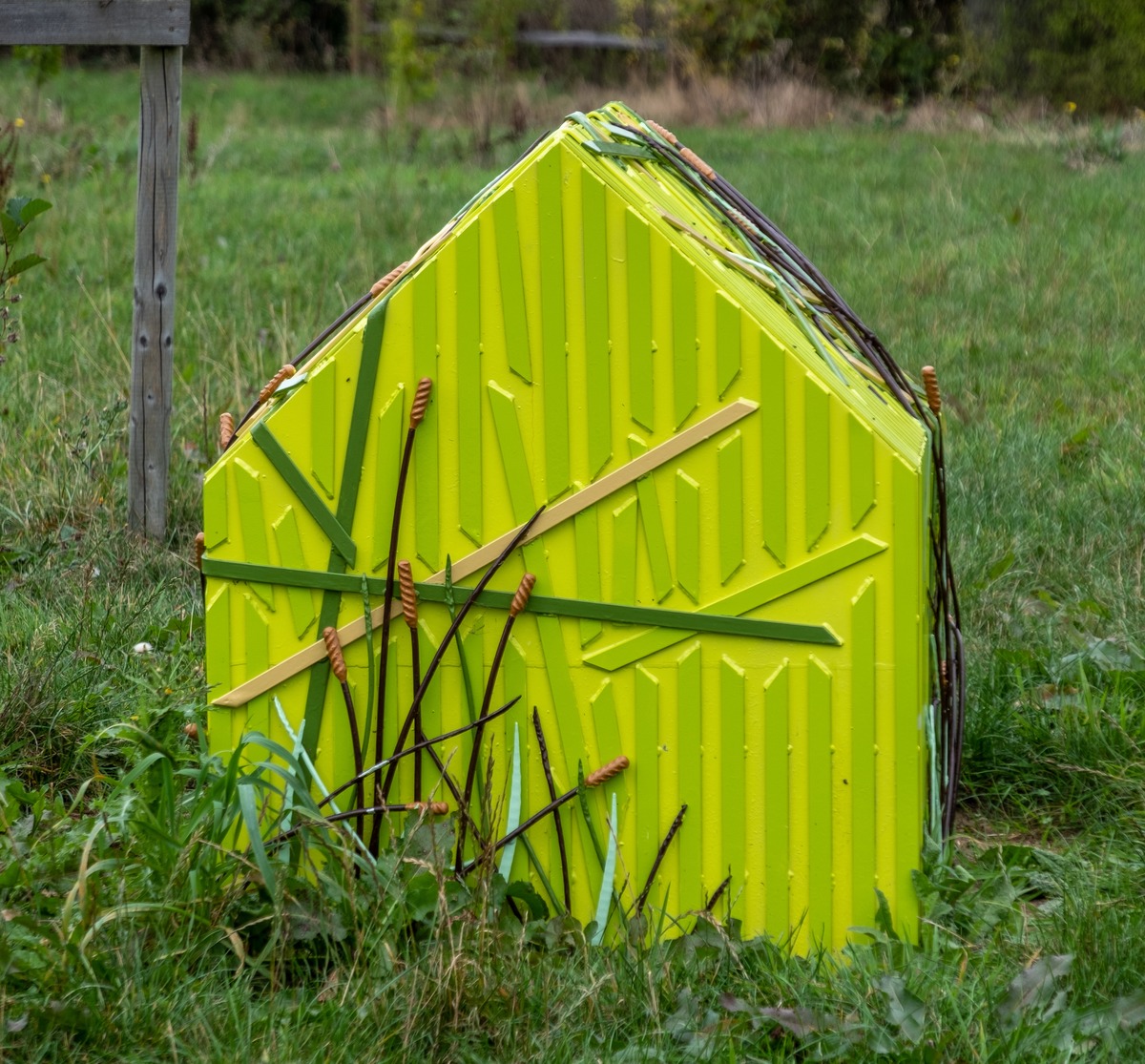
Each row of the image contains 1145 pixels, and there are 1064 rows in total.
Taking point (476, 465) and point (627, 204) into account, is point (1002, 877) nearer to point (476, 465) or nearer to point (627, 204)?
point (476, 465)

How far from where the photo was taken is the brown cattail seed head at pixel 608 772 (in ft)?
8.32

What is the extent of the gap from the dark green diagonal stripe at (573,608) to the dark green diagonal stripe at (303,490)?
61 millimetres

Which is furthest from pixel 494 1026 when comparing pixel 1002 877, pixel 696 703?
pixel 1002 877

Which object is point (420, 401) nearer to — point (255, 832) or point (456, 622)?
point (456, 622)

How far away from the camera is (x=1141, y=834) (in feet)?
9.65

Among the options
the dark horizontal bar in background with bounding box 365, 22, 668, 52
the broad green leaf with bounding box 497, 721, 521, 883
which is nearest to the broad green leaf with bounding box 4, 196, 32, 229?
the broad green leaf with bounding box 497, 721, 521, 883

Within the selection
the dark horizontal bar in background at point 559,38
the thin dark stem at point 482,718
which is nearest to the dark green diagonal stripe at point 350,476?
the thin dark stem at point 482,718

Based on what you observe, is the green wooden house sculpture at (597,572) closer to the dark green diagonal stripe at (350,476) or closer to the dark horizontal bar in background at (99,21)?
the dark green diagonal stripe at (350,476)

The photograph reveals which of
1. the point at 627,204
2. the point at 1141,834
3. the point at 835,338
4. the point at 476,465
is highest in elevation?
the point at 627,204

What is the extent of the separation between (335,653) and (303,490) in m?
0.29

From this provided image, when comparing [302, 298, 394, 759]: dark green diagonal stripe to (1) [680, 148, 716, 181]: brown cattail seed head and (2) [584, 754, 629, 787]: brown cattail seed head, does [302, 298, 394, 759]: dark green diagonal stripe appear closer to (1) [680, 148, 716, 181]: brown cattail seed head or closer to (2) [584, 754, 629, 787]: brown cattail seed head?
(2) [584, 754, 629, 787]: brown cattail seed head

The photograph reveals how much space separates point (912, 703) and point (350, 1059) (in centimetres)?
104

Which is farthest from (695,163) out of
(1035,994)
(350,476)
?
(1035,994)

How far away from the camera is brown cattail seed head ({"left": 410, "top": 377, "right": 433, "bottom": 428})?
2508 mm
